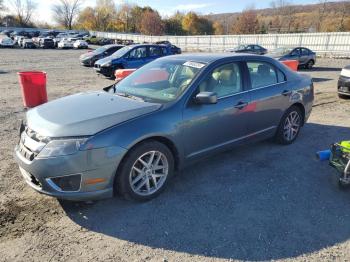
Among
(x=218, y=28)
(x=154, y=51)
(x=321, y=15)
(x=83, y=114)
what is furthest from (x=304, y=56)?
(x=218, y=28)

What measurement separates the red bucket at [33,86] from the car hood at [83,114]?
4.37 metres

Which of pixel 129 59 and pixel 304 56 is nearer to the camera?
pixel 129 59

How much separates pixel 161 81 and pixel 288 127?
2.51m

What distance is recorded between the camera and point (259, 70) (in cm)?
493

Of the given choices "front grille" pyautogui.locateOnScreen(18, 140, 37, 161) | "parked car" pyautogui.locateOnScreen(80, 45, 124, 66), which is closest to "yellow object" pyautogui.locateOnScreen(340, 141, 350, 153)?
"front grille" pyautogui.locateOnScreen(18, 140, 37, 161)

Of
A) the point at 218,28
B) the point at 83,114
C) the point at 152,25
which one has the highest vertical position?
the point at 152,25

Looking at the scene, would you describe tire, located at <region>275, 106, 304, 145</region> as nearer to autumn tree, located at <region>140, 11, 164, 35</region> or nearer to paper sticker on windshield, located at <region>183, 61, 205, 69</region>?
paper sticker on windshield, located at <region>183, 61, 205, 69</region>

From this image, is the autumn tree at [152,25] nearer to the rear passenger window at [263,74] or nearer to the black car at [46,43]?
the black car at [46,43]

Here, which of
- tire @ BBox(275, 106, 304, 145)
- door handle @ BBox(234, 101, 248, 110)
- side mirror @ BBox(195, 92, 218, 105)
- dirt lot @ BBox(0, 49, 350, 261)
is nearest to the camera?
dirt lot @ BBox(0, 49, 350, 261)

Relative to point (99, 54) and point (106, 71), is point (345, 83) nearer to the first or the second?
point (106, 71)

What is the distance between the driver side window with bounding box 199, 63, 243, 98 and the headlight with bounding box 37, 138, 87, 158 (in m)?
1.71

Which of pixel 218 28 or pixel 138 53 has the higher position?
pixel 218 28

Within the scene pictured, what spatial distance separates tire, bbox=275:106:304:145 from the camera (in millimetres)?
5375

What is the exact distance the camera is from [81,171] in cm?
313
